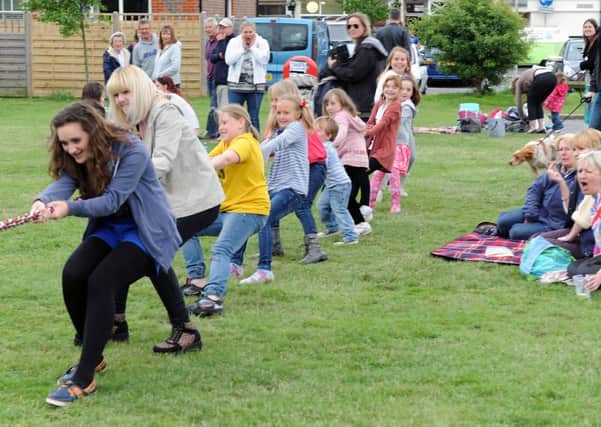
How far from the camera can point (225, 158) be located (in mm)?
6535

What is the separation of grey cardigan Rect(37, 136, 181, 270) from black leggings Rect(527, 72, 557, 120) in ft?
46.6

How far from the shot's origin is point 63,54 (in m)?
26.6

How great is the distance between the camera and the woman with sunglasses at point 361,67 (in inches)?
436

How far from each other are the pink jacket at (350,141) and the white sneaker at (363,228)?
0.55 m

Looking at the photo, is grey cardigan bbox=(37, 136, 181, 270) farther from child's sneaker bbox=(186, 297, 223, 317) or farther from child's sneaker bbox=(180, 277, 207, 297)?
child's sneaker bbox=(180, 277, 207, 297)

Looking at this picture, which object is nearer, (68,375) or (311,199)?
(68,375)

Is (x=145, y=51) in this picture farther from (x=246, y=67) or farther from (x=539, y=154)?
(x=539, y=154)

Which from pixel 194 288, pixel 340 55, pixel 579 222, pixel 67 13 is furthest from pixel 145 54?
pixel 579 222

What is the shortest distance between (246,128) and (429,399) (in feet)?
8.36

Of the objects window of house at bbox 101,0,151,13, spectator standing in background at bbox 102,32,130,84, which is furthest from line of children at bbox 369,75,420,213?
window of house at bbox 101,0,151,13

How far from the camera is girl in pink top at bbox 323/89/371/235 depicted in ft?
30.7

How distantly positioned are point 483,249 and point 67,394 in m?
4.56

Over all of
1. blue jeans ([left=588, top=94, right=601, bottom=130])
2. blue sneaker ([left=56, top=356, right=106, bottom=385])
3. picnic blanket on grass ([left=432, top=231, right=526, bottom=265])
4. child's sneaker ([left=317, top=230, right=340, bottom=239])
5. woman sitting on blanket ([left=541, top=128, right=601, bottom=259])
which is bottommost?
child's sneaker ([left=317, top=230, right=340, bottom=239])

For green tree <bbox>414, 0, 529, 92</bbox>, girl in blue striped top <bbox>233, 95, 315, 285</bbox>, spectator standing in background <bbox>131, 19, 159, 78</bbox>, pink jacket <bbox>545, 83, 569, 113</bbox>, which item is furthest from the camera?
green tree <bbox>414, 0, 529, 92</bbox>
